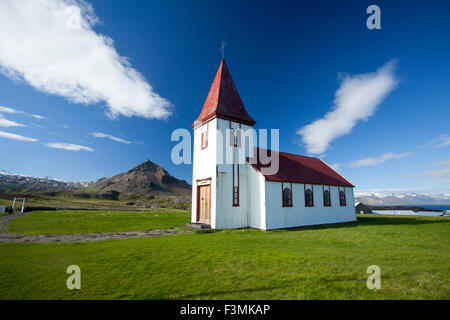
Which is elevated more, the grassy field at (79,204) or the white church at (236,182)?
the white church at (236,182)

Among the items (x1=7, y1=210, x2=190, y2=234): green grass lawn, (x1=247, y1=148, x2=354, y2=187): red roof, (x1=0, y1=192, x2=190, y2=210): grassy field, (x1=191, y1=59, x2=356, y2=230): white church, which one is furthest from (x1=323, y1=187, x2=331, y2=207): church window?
(x1=0, y1=192, x2=190, y2=210): grassy field

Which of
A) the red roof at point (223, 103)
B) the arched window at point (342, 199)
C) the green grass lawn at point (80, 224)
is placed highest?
the red roof at point (223, 103)

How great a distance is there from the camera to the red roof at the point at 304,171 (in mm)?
17875

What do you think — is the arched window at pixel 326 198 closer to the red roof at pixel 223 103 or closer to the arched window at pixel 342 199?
the arched window at pixel 342 199

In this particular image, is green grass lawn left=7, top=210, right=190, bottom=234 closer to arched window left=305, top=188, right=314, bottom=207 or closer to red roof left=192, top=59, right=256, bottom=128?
red roof left=192, top=59, right=256, bottom=128

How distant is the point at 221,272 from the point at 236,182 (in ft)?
35.5

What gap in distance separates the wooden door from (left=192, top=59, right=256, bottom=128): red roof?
227 inches

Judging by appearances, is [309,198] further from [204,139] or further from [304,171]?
[204,139]

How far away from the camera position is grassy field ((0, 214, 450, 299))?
441 centimetres

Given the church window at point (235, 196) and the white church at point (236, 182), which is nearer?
the white church at point (236, 182)

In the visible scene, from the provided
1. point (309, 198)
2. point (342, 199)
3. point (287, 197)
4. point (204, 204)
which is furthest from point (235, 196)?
point (342, 199)

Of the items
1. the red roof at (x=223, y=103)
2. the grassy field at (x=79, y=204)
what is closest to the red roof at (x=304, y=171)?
the red roof at (x=223, y=103)

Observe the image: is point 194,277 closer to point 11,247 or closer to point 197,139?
point 11,247

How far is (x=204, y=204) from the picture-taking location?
16.9 m
